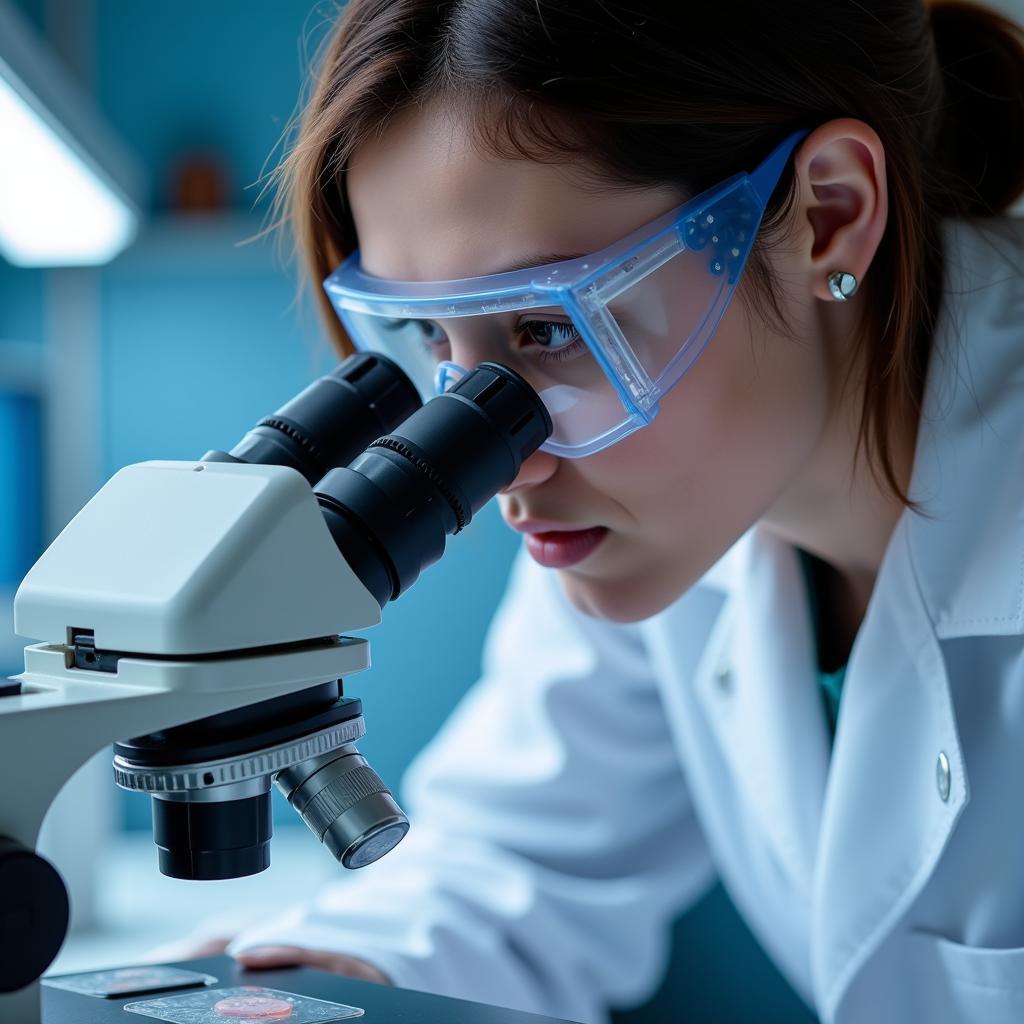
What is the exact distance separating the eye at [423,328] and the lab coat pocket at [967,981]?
71cm

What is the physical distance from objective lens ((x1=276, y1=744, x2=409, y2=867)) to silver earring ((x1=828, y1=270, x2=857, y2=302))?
0.55m

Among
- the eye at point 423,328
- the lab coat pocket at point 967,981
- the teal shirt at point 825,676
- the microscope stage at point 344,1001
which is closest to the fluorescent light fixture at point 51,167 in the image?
the eye at point 423,328

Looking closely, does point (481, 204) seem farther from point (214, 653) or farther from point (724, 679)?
point (724, 679)

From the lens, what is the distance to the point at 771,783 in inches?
51.2

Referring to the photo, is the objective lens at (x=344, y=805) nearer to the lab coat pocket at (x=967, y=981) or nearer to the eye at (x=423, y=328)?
the eye at (x=423, y=328)

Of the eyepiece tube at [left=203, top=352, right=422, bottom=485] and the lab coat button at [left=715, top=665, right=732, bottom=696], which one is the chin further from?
the lab coat button at [left=715, top=665, right=732, bottom=696]

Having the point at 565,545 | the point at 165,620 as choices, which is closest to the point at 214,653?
the point at 165,620

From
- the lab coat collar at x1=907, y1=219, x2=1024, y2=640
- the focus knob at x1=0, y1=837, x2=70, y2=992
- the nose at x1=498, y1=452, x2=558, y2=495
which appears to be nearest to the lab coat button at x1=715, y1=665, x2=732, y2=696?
the lab coat collar at x1=907, y1=219, x2=1024, y2=640

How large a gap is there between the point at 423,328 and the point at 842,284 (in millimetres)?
354

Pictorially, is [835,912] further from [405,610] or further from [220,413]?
[220,413]

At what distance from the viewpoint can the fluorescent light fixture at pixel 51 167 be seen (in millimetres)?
1186

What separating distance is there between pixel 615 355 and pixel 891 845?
1.84ft

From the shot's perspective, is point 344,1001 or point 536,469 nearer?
point 344,1001

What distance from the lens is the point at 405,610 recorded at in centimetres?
254
